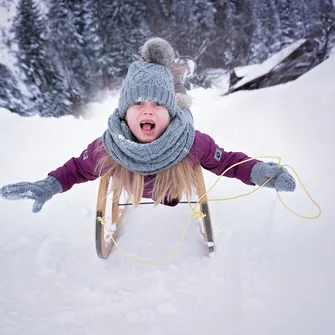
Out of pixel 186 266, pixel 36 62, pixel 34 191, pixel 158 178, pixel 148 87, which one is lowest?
pixel 186 266

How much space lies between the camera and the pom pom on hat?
119cm

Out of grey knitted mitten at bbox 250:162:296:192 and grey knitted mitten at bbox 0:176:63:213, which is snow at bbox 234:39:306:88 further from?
grey knitted mitten at bbox 0:176:63:213

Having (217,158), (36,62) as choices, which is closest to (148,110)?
(217,158)

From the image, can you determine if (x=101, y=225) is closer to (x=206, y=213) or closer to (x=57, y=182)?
(x=57, y=182)

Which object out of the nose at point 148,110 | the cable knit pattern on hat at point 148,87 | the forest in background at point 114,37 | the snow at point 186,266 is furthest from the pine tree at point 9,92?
the nose at point 148,110

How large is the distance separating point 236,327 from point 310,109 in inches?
85.3

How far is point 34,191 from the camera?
1.12m

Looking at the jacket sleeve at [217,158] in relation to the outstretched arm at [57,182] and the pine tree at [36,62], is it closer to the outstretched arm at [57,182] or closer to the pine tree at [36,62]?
the outstretched arm at [57,182]

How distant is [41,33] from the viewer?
378 cm

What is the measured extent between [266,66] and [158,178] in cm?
378

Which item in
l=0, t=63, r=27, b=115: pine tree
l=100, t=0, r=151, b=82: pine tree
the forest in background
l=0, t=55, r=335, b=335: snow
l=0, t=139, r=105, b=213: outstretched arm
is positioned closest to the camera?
l=0, t=55, r=335, b=335: snow

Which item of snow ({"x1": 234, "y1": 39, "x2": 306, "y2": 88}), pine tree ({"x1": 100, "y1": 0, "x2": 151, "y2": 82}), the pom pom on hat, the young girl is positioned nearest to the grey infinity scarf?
the young girl

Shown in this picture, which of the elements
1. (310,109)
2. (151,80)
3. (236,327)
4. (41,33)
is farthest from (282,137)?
(41,33)

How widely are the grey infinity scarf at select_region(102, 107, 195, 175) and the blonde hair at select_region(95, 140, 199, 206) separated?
2.4 inches
